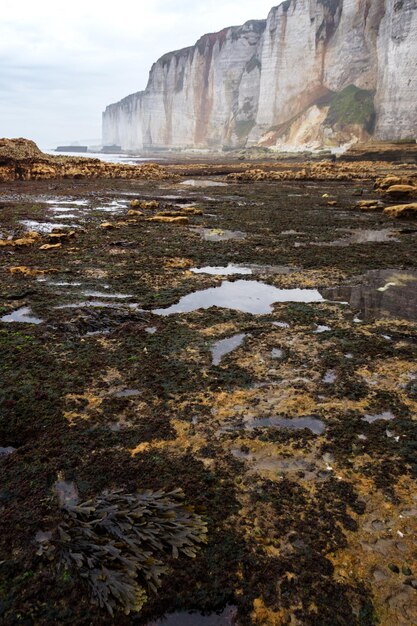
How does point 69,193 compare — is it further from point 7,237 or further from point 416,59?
point 416,59

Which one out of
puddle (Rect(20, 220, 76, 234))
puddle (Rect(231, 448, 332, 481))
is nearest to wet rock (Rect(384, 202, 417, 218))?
puddle (Rect(20, 220, 76, 234))

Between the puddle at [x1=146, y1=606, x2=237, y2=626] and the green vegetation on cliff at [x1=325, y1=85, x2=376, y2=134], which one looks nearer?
the puddle at [x1=146, y1=606, x2=237, y2=626]

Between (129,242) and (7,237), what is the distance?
11.3ft

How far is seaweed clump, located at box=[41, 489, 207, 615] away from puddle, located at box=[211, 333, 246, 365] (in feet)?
7.10

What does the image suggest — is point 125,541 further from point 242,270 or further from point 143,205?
point 143,205

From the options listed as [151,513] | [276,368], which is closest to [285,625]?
[151,513]

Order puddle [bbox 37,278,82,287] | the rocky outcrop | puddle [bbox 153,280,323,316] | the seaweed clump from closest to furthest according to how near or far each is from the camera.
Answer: the seaweed clump, puddle [bbox 153,280,323,316], puddle [bbox 37,278,82,287], the rocky outcrop

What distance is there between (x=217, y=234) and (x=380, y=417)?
29.6 feet

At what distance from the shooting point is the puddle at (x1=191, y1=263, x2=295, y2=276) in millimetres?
8422

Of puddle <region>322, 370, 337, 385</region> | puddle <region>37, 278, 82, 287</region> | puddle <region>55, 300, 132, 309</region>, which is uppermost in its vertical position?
puddle <region>37, 278, 82, 287</region>

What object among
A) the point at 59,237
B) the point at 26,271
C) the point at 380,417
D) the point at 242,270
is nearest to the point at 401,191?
Answer: the point at 242,270

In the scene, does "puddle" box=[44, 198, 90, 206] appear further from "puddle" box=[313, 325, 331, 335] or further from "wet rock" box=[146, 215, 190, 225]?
"puddle" box=[313, 325, 331, 335]

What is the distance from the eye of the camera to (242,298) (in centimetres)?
700

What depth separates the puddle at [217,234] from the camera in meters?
11.6
